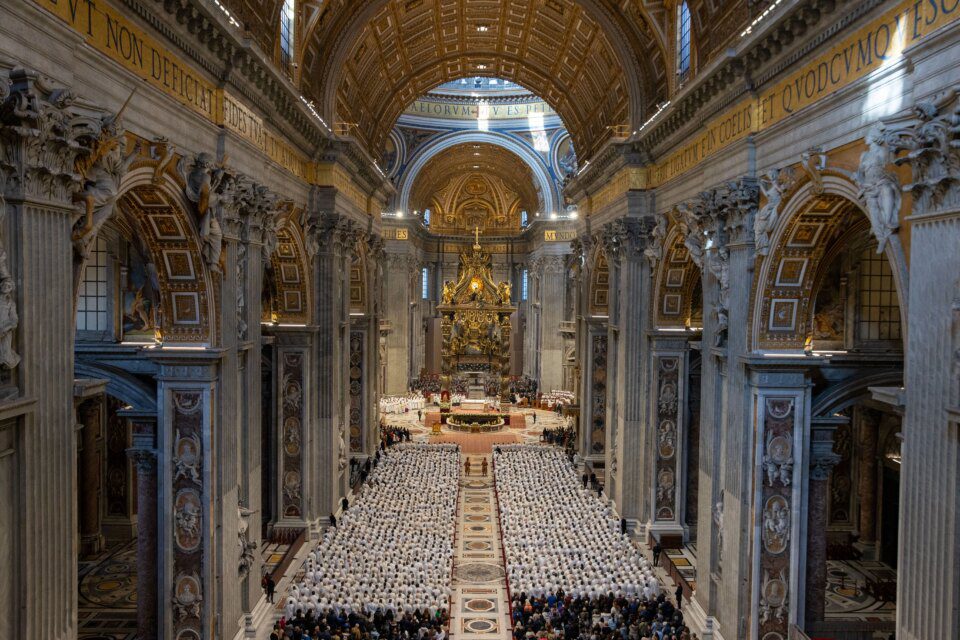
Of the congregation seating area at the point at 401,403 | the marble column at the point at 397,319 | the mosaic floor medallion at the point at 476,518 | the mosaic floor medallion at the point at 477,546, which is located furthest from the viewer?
the marble column at the point at 397,319

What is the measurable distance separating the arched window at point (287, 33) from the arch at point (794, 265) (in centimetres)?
1132

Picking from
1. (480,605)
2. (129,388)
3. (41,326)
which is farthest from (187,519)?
(480,605)

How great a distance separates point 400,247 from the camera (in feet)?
151

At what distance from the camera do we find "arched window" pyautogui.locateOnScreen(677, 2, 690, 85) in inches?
655

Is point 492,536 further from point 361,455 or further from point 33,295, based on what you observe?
point 33,295

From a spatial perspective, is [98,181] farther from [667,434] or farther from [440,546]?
[667,434]

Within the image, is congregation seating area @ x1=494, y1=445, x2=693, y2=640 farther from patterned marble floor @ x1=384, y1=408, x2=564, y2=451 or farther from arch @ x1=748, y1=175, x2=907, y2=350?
patterned marble floor @ x1=384, y1=408, x2=564, y2=451

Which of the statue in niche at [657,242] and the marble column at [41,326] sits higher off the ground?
the statue in niche at [657,242]

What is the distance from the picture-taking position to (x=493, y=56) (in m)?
26.9

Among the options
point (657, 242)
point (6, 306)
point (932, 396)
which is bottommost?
point (932, 396)

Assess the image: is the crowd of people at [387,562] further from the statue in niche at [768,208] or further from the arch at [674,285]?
the statue in niche at [768,208]

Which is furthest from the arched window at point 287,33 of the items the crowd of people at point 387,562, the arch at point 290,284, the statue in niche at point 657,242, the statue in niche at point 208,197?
the crowd of people at point 387,562

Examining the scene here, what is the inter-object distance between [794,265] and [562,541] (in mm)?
9883

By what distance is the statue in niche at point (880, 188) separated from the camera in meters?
7.82
